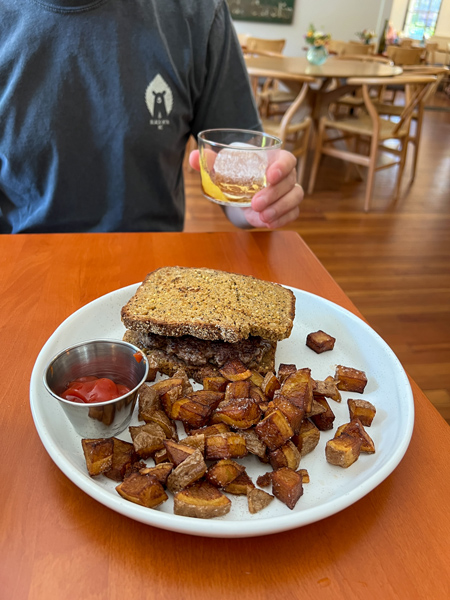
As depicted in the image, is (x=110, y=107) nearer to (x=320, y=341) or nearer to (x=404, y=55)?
(x=320, y=341)

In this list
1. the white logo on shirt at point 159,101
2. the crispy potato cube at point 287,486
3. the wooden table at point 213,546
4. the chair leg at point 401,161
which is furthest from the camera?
the chair leg at point 401,161

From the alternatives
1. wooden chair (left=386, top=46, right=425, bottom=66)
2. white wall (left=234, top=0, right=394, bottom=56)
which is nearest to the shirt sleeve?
wooden chair (left=386, top=46, right=425, bottom=66)

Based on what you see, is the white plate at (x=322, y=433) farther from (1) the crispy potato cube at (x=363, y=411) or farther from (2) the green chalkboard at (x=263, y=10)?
(2) the green chalkboard at (x=263, y=10)

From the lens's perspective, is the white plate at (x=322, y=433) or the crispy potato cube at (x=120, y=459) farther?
the crispy potato cube at (x=120, y=459)

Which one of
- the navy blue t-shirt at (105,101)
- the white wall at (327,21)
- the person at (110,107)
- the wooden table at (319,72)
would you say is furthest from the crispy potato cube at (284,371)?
the white wall at (327,21)

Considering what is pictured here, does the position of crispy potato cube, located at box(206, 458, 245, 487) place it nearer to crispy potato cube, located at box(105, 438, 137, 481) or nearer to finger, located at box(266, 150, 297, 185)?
crispy potato cube, located at box(105, 438, 137, 481)

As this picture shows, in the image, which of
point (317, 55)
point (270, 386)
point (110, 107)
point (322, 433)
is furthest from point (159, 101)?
point (317, 55)

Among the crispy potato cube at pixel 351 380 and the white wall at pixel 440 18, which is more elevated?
the white wall at pixel 440 18
